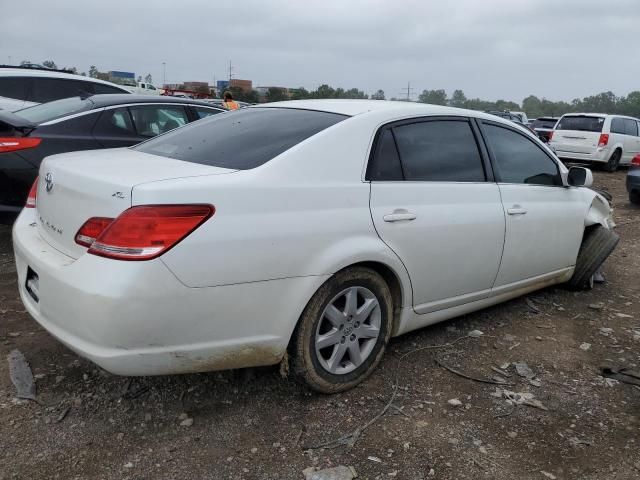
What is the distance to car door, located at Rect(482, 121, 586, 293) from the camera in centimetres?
377

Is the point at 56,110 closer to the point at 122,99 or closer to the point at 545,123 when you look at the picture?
the point at 122,99

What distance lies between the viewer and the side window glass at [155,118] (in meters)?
5.82

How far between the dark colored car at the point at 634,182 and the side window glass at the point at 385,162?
802 cm

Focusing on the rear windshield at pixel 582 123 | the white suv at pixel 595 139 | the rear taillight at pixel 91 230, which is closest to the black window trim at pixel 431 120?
the rear taillight at pixel 91 230

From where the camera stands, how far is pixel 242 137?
3.06 meters

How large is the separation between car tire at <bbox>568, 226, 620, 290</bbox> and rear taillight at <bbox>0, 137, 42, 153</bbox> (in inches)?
186

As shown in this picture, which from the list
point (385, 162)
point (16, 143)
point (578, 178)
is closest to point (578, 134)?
point (578, 178)

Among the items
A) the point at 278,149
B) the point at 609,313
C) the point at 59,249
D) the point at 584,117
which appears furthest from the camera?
the point at 584,117

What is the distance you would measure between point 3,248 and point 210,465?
398 centimetres

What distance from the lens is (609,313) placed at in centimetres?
441

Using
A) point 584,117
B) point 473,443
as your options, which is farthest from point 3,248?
point 584,117

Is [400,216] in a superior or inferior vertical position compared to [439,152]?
inferior

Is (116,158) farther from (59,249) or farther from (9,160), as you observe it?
(9,160)

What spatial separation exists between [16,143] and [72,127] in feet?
1.80
